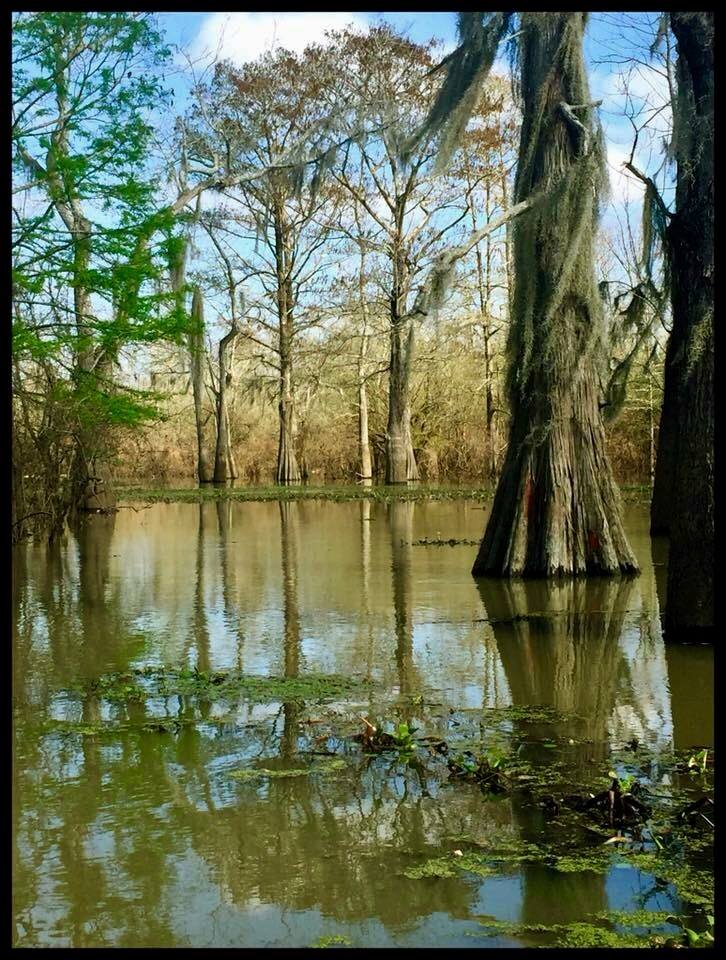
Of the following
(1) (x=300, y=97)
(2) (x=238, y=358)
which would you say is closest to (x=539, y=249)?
(1) (x=300, y=97)

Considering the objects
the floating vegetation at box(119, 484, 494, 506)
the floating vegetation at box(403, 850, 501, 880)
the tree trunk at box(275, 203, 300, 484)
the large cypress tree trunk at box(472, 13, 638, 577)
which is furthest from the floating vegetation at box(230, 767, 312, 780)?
the tree trunk at box(275, 203, 300, 484)

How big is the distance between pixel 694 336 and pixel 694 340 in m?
0.07

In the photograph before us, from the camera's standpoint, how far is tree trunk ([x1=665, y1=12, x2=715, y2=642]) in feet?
24.5

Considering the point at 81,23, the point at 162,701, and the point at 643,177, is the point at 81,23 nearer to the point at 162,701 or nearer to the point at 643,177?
the point at 643,177

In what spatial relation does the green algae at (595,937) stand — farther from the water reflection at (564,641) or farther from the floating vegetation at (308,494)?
the floating vegetation at (308,494)

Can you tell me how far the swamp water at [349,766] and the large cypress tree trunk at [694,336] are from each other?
0.46 m

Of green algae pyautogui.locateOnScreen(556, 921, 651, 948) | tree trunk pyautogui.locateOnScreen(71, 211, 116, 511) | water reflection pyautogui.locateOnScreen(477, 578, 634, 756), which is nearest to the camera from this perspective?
green algae pyautogui.locateOnScreen(556, 921, 651, 948)

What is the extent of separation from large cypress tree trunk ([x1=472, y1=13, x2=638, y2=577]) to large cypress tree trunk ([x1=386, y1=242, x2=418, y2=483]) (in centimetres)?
1965

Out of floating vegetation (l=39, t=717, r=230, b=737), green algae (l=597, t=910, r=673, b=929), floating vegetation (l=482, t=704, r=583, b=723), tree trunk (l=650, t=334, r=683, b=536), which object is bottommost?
green algae (l=597, t=910, r=673, b=929)

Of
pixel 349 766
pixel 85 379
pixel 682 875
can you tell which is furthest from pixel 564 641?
pixel 85 379

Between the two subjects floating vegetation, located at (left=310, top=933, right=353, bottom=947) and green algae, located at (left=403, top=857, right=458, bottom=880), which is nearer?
floating vegetation, located at (left=310, top=933, right=353, bottom=947)

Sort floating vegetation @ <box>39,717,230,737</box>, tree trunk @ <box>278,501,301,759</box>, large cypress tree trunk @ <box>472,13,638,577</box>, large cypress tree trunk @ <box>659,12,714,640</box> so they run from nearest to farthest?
tree trunk @ <box>278,501,301,759</box> → floating vegetation @ <box>39,717,230,737</box> → large cypress tree trunk @ <box>659,12,714,640</box> → large cypress tree trunk @ <box>472,13,638,577</box>

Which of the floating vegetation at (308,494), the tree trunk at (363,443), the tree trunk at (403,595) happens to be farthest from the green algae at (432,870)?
the tree trunk at (363,443)

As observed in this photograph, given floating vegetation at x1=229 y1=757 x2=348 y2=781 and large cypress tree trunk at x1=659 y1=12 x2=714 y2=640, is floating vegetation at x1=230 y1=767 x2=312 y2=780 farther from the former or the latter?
large cypress tree trunk at x1=659 y1=12 x2=714 y2=640
